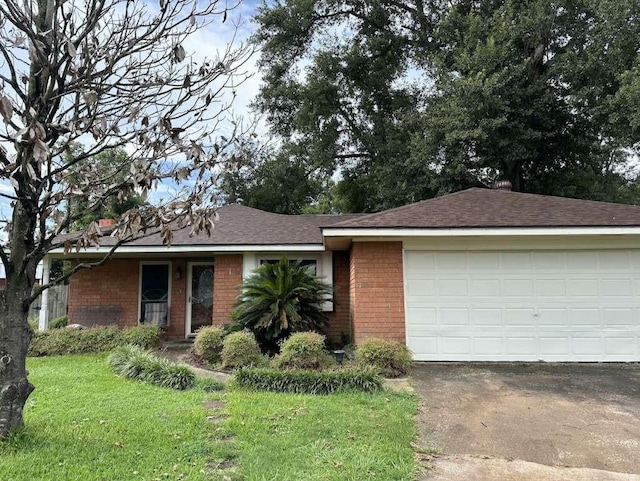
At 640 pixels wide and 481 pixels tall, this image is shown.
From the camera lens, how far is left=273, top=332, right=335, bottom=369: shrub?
7371 millimetres

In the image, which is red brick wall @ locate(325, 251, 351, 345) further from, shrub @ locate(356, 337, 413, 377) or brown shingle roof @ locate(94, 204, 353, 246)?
shrub @ locate(356, 337, 413, 377)

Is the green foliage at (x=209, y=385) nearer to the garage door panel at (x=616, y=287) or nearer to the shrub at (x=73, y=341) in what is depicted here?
the shrub at (x=73, y=341)

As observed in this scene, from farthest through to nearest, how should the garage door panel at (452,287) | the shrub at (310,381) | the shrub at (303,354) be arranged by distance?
1. the garage door panel at (452,287)
2. the shrub at (303,354)
3. the shrub at (310,381)

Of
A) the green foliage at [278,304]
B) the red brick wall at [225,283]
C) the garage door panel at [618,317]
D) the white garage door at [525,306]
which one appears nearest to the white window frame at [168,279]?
the red brick wall at [225,283]

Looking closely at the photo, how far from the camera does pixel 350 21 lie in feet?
72.4

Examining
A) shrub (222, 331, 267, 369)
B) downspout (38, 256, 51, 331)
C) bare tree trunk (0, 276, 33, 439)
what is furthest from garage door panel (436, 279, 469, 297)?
downspout (38, 256, 51, 331)

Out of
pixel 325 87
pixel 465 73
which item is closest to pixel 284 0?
pixel 325 87

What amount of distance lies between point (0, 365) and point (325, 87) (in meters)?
18.2

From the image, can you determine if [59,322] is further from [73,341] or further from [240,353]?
[240,353]

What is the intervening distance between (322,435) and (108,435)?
7.13 feet

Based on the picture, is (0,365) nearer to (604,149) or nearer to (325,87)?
(325,87)

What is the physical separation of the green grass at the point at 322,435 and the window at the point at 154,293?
6.91 m

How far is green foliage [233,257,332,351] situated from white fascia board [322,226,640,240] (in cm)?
136

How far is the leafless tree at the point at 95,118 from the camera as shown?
3.84 metres
